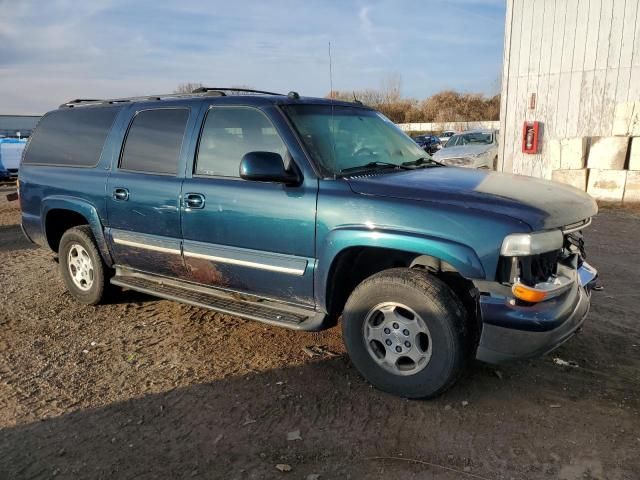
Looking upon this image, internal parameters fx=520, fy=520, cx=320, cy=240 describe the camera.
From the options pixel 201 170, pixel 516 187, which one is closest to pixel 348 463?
pixel 516 187

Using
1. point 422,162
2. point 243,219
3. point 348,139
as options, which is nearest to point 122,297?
point 243,219

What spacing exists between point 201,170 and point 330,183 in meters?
1.18

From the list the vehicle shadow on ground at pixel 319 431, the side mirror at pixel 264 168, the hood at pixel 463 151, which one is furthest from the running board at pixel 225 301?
the hood at pixel 463 151

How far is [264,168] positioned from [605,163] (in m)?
9.94

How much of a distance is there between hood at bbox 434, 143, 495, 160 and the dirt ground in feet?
33.1

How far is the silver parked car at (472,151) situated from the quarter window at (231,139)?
10024mm

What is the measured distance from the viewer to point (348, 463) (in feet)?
8.86

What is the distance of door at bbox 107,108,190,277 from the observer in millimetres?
4172

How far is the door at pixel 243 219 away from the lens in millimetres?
3517

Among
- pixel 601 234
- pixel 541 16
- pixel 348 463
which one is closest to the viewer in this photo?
pixel 348 463

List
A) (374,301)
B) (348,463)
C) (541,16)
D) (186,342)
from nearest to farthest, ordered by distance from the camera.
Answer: (348,463) < (374,301) < (186,342) < (541,16)

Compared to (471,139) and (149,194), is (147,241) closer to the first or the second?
(149,194)

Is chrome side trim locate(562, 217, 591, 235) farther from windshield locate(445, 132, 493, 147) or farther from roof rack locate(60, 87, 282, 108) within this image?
windshield locate(445, 132, 493, 147)

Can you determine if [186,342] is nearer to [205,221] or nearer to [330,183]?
[205,221]
